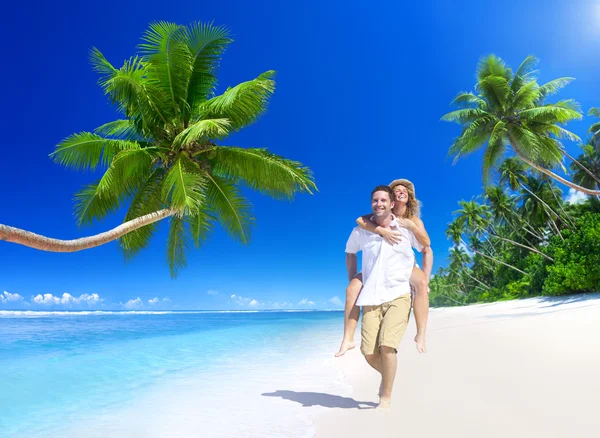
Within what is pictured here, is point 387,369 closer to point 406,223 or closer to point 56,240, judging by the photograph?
point 406,223

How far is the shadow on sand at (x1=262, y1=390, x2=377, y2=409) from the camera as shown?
13.8ft

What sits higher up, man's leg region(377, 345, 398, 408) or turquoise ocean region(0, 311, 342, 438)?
man's leg region(377, 345, 398, 408)

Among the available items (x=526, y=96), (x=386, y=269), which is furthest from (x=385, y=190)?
(x=526, y=96)

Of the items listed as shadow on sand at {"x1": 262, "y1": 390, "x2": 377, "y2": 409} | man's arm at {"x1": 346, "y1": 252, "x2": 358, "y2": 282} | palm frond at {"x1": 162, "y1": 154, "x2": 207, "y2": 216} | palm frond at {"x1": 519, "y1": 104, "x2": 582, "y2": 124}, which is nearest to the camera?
man's arm at {"x1": 346, "y1": 252, "x2": 358, "y2": 282}

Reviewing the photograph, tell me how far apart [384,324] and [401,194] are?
1.16 metres

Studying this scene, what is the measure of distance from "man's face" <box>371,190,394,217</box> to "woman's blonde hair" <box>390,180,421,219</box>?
0.36 m

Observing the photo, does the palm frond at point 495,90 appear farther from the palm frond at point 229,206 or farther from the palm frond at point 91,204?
the palm frond at point 91,204

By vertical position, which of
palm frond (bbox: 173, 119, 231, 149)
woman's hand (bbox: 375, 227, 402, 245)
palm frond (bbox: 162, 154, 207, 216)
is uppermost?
palm frond (bbox: 173, 119, 231, 149)

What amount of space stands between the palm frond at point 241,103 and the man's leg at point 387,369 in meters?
7.18

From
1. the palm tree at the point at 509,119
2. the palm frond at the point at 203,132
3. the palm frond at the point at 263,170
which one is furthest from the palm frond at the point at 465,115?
the palm frond at the point at 203,132

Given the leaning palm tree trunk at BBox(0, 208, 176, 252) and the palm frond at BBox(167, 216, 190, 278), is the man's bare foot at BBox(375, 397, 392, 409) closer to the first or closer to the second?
the leaning palm tree trunk at BBox(0, 208, 176, 252)

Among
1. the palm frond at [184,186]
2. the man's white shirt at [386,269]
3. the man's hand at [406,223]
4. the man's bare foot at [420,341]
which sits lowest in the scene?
the man's bare foot at [420,341]

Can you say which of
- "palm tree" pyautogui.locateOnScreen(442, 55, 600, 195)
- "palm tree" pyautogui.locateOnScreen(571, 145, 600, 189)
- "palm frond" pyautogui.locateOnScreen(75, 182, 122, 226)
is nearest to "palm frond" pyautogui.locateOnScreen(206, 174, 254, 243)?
"palm frond" pyautogui.locateOnScreen(75, 182, 122, 226)

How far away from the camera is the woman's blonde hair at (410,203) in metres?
3.83
